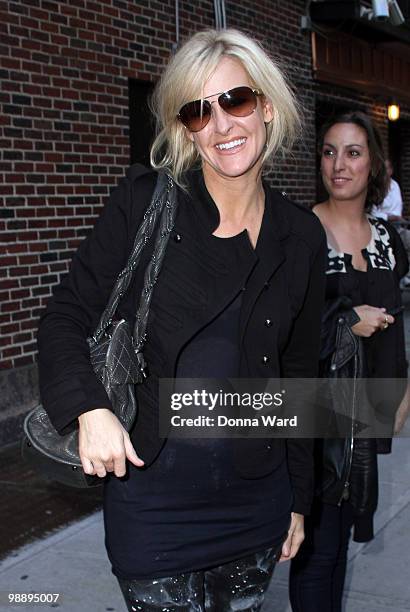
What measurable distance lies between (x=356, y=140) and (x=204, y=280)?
1.61m

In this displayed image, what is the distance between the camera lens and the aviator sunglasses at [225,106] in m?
2.26

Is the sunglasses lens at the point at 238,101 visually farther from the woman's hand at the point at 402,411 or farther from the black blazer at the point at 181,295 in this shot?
the woman's hand at the point at 402,411

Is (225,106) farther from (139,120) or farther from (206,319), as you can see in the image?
(139,120)

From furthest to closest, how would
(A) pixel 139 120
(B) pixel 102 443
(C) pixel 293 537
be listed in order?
(A) pixel 139 120 < (C) pixel 293 537 < (B) pixel 102 443

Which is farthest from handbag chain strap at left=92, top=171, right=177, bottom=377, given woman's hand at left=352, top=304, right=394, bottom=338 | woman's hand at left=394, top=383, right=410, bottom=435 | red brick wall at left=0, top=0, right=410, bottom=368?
red brick wall at left=0, top=0, right=410, bottom=368

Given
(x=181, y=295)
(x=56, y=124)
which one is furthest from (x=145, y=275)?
(x=56, y=124)

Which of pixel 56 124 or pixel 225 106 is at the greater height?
pixel 56 124

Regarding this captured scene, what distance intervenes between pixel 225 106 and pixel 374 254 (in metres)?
1.49

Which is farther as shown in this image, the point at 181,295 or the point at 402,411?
the point at 402,411

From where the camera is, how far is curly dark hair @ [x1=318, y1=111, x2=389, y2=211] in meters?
3.58

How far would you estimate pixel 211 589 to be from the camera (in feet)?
7.55

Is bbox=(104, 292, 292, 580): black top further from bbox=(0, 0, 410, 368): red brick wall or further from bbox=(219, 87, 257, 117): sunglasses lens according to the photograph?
bbox=(0, 0, 410, 368): red brick wall

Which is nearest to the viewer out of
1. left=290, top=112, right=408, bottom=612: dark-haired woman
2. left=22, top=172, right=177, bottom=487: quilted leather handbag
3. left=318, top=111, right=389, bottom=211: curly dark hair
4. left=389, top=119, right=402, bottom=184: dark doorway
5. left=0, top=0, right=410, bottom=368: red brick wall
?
left=22, top=172, right=177, bottom=487: quilted leather handbag

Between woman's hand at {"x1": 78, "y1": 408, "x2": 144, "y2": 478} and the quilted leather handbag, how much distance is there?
85 mm
